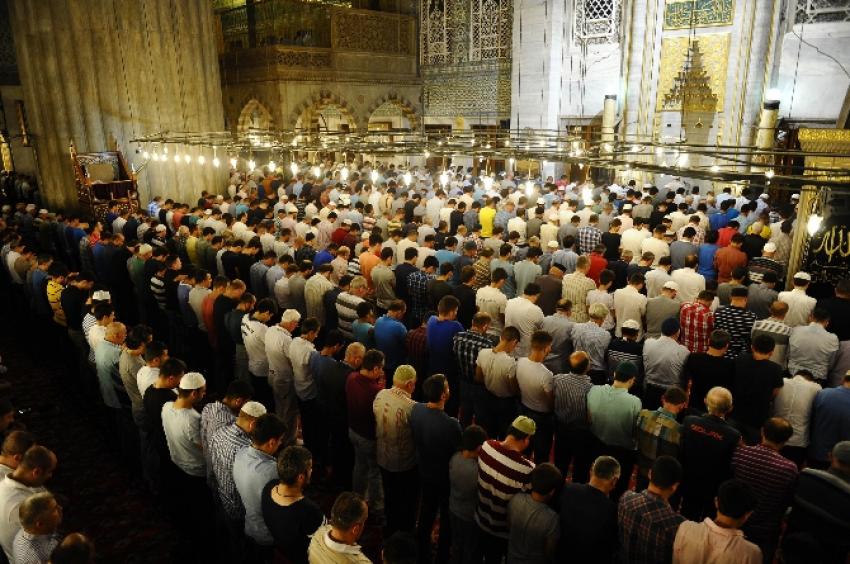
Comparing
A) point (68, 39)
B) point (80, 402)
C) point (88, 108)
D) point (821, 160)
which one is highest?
point (68, 39)

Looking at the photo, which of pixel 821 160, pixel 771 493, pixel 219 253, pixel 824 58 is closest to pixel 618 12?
pixel 824 58

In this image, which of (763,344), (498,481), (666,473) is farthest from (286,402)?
(763,344)

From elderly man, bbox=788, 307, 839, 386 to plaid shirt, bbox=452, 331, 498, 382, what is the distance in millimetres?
2860

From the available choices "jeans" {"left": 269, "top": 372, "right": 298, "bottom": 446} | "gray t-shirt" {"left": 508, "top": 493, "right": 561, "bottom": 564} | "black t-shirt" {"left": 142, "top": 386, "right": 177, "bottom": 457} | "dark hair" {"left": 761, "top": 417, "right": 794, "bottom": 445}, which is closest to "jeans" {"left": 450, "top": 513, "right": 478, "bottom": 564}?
"gray t-shirt" {"left": 508, "top": 493, "right": 561, "bottom": 564}

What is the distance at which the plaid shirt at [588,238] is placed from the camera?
936 centimetres

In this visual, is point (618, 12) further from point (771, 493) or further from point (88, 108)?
point (771, 493)

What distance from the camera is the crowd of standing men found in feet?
10.8

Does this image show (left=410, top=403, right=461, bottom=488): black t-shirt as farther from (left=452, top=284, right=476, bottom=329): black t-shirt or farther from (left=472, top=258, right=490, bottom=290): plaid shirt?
(left=472, top=258, right=490, bottom=290): plaid shirt

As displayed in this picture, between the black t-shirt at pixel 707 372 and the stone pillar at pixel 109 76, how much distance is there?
15732 mm

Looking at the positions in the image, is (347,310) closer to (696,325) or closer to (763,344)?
(696,325)

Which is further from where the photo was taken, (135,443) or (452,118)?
(452,118)

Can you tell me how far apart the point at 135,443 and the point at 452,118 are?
1780 centimetres

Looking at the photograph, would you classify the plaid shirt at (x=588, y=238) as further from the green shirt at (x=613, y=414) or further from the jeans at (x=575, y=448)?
the green shirt at (x=613, y=414)

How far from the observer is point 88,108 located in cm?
1539
